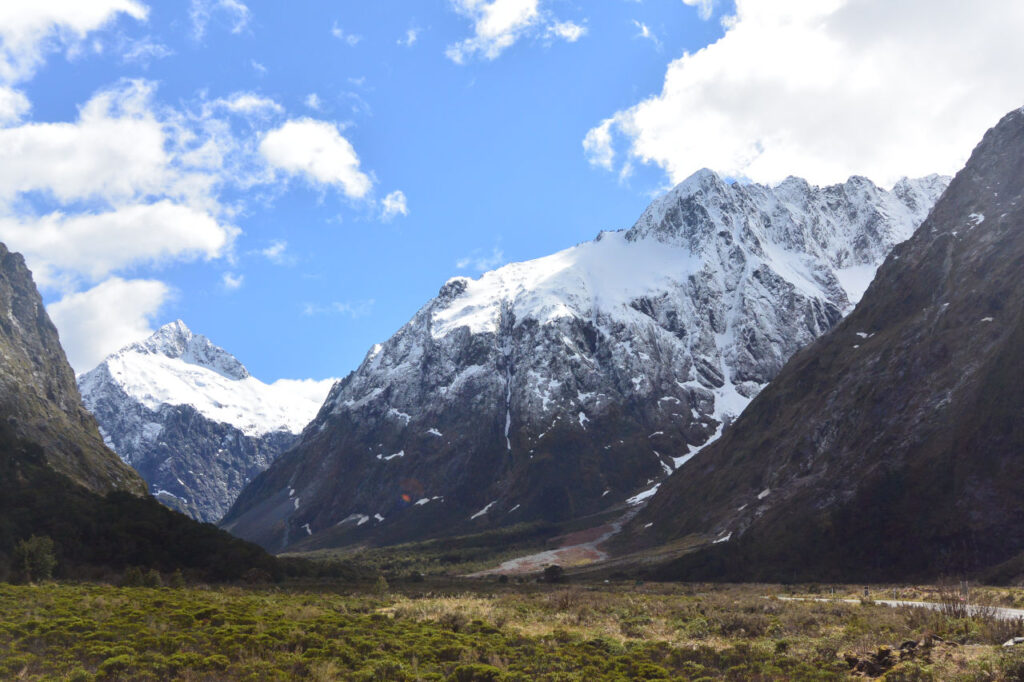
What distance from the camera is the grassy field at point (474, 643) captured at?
25.5 meters

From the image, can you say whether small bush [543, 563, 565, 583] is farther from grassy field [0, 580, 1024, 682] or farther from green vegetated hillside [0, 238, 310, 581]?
grassy field [0, 580, 1024, 682]

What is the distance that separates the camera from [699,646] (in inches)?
1275

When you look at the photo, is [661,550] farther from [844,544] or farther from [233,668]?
[233,668]

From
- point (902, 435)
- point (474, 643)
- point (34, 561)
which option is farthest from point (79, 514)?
point (902, 435)

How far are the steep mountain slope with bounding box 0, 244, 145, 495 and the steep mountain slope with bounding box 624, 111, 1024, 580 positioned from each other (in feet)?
349

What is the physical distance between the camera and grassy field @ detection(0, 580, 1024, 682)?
2553 centimetres

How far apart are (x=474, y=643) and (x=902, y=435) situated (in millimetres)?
90527

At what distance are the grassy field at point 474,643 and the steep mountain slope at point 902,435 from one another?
4616cm

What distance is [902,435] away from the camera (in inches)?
4018

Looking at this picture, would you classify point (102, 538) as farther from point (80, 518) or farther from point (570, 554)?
point (570, 554)

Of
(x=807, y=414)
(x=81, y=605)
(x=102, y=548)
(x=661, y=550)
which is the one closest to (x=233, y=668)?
(x=81, y=605)

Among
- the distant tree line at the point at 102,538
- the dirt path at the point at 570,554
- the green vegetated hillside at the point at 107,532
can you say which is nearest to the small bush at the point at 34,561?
the distant tree line at the point at 102,538

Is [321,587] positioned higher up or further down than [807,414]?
further down

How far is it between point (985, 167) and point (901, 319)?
37.8 meters
